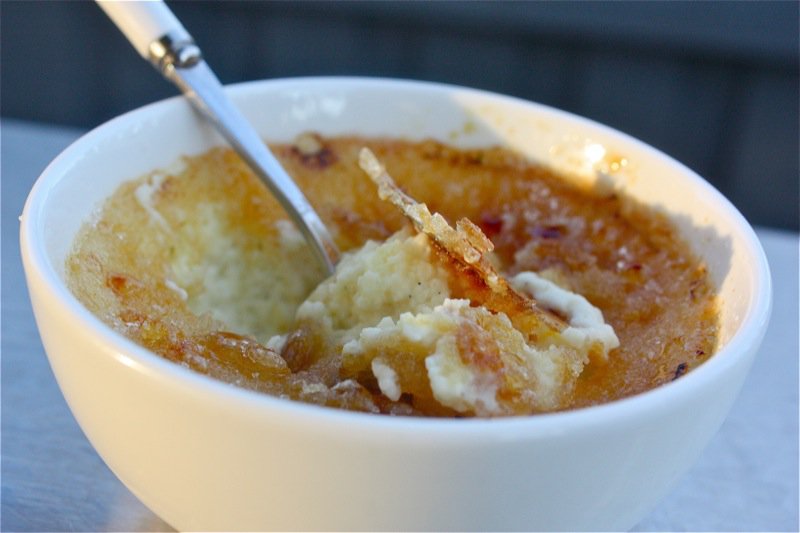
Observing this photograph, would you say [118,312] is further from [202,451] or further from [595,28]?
[595,28]

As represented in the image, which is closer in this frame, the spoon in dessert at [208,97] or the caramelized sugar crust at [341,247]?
the caramelized sugar crust at [341,247]

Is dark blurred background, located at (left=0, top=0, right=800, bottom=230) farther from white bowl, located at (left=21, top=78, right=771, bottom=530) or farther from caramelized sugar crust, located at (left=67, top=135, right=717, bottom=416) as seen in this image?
white bowl, located at (left=21, top=78, right=771, bottom=530)

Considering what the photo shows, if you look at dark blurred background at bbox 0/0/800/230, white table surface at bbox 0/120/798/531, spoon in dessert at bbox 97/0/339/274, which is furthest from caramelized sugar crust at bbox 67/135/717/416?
dark blurred background at bbox 0/0/800/230

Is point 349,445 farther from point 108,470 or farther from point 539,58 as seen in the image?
point 539,58

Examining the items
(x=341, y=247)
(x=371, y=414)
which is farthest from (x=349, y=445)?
(x=341, y=247)

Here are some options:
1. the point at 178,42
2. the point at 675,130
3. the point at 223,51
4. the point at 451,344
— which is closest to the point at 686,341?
the point at 451,344

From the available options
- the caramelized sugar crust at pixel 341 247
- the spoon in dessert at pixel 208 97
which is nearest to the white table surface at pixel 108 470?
the caramelized sugar crust at pixel 341 247

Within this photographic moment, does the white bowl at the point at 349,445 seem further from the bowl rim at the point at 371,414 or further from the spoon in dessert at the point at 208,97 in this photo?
the spoon in dessert at the point at 208,97
